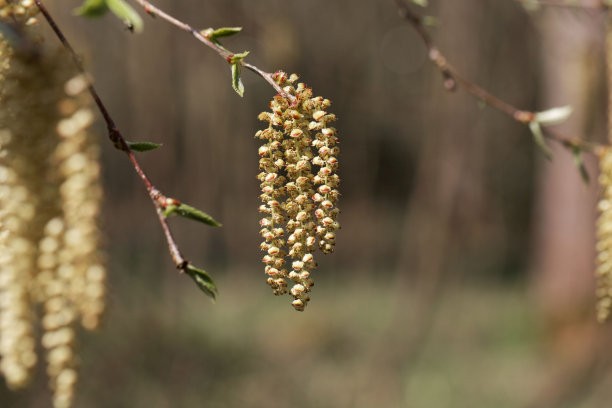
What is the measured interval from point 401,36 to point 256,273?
3.34 m

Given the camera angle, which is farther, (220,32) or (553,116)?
(553,116)

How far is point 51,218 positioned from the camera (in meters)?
0.99

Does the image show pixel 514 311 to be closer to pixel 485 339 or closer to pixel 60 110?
pixel 485 339

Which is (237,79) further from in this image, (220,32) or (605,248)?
(605,248)

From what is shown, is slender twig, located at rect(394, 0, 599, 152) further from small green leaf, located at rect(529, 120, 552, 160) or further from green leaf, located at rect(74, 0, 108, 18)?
green leaf, located at rect(74, 0, 108, 18)

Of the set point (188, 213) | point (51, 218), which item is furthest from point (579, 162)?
point (51, 218)

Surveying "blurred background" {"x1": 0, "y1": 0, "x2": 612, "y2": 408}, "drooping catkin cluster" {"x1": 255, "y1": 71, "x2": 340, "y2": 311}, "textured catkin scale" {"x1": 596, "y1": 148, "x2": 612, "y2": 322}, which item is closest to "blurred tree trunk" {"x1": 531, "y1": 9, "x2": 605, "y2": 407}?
"blurred background" {"x1": 0, "y1": 0, "x2": 612, "y2": 408}

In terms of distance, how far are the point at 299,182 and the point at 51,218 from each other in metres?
0.54

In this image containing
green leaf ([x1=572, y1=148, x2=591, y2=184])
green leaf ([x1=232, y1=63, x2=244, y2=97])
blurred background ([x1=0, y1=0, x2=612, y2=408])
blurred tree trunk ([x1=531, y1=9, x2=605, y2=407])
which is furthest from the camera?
blurred tree trunk ([x1=531, y1=9, x2=605, y2=407])

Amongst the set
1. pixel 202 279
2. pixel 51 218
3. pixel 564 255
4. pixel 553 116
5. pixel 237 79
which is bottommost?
pixel 564 255

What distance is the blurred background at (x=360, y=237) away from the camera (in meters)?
3.53

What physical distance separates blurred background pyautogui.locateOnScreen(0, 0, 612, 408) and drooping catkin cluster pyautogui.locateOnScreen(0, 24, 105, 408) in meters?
0.09

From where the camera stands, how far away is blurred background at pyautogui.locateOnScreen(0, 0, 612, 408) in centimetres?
353

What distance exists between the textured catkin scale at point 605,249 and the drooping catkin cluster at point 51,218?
68 centimetres
